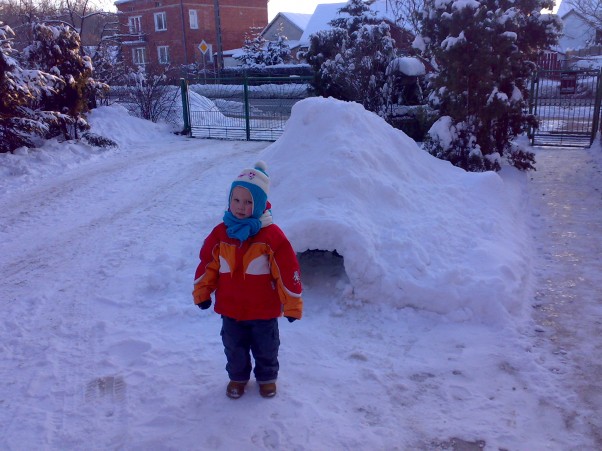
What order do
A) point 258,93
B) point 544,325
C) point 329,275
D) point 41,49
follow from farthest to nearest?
point 258,93 < point 41,49 < point 329,275 < point 544,325

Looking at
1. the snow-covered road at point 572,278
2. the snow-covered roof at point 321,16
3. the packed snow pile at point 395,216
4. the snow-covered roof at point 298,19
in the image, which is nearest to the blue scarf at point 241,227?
the packed snow pile at point 395,216

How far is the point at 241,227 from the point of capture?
3.08 m

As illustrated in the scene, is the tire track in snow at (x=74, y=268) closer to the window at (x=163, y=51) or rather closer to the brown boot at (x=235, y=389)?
the brown boot at (x=235, y=389)

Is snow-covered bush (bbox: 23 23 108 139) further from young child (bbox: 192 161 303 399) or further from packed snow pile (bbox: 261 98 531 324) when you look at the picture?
young child (bbox: 192 161 303 399)

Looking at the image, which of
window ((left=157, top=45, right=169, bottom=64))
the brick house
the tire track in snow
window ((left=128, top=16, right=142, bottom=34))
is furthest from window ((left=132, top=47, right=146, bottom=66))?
the tire track in snow

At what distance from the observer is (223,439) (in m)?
2.92

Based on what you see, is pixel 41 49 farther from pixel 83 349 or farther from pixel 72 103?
pixel 83 349

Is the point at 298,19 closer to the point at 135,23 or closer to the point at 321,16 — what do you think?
the point at 321,16

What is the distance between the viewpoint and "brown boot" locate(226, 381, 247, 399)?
3.27m

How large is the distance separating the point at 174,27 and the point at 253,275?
4526 cm

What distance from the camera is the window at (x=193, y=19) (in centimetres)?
4428

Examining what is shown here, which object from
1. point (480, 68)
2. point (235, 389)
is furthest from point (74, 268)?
point (480, 68)

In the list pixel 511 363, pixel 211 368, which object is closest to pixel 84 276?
pixel 211 368

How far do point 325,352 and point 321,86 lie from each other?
12.1 metres
